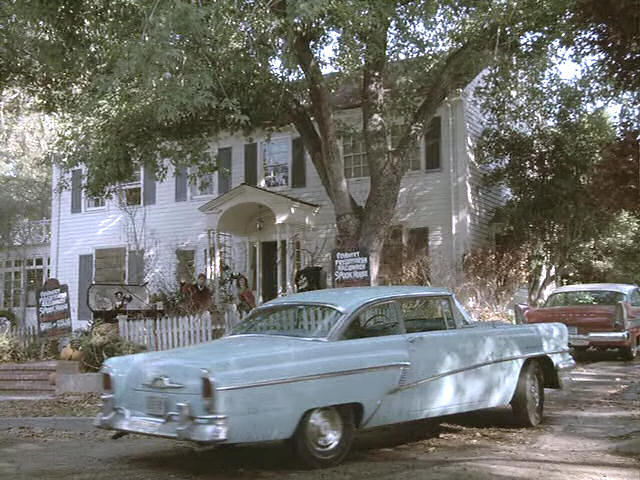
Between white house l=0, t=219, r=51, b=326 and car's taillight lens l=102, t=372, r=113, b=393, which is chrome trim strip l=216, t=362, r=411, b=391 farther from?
white house l=0, t=219, r=51, b=326

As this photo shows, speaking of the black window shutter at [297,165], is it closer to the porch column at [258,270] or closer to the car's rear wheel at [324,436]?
the porch column at [258,270]

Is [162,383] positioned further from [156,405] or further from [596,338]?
[596,338]

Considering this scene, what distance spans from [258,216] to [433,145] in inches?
203

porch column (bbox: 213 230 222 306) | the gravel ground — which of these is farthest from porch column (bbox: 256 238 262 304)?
the gravel ground

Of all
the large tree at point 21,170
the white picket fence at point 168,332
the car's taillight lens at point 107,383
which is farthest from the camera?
the large tree at point 21,170

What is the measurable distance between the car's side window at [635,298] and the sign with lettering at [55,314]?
1105 cm

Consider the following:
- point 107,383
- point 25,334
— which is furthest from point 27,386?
point 107,383

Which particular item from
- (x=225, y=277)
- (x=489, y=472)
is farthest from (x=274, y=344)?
(x=225, y=277)

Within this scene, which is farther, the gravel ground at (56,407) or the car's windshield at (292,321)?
the gravel ground at (56,407)

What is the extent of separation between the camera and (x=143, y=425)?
213 inches

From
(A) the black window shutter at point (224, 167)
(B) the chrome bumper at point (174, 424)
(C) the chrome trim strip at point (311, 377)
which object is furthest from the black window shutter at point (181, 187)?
(C) the chrome trim strip at point (311, 377)

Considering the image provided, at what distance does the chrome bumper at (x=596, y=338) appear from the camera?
43.5 feet

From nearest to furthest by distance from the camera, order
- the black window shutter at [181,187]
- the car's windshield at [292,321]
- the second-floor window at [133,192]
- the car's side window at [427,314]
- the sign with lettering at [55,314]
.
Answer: the car's windshield at [292,321] < the car's side window at [427,314] < the sign with lettering at [55,314] < the black window shutter at [181,187] < the second-floor window at [133,192]

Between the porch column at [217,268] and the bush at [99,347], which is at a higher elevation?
the porch column at [217,268]
